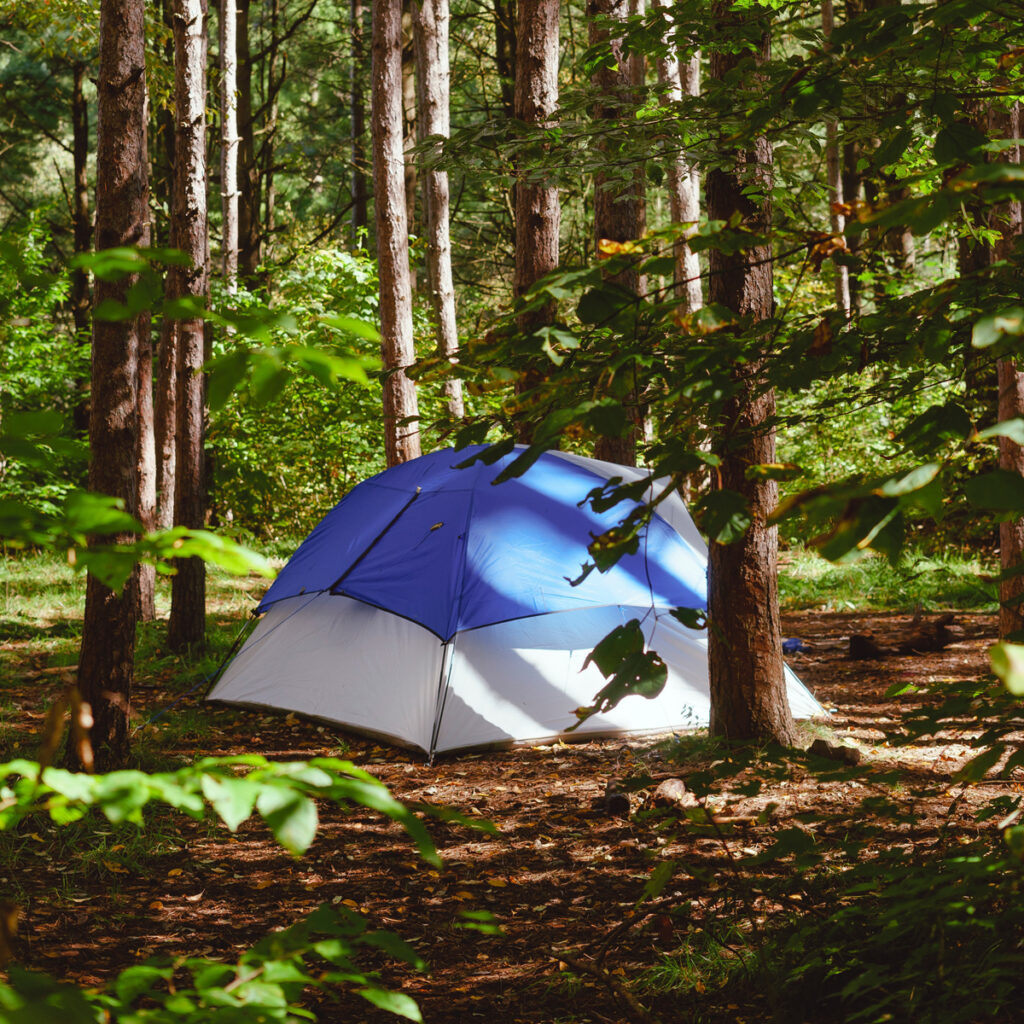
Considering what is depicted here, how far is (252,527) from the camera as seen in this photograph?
43.7ft

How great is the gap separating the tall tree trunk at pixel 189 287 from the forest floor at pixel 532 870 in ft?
5.55

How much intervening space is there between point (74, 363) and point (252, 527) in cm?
319

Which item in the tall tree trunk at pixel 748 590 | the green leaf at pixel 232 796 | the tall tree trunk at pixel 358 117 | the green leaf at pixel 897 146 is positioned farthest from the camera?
the tall tree trunk at pixel 358 117

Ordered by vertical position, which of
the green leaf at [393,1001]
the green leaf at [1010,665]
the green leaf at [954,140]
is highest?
the green leaf at [954,140]

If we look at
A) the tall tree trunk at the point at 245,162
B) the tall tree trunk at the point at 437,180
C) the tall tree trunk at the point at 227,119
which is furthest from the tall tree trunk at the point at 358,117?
the tall tree trunk at the point at 437,180

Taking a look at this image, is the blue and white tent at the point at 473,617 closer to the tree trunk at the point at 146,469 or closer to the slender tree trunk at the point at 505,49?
the tree trunk at the point at 146,469

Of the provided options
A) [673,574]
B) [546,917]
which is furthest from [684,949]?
[673,574]

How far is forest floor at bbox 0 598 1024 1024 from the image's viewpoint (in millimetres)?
2619

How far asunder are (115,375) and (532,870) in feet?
9.51

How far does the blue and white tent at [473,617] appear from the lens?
516 cm

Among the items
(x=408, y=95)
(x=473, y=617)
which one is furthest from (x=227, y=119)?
(x=473, y=617)

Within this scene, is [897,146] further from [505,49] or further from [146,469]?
[505,49]

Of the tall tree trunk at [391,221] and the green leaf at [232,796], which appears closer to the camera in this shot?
the green leaf at [232,796]

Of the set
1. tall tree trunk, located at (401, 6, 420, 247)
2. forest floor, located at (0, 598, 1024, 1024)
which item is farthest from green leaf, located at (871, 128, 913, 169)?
tall tree trunk, located at (401, 6, 420, 247)
